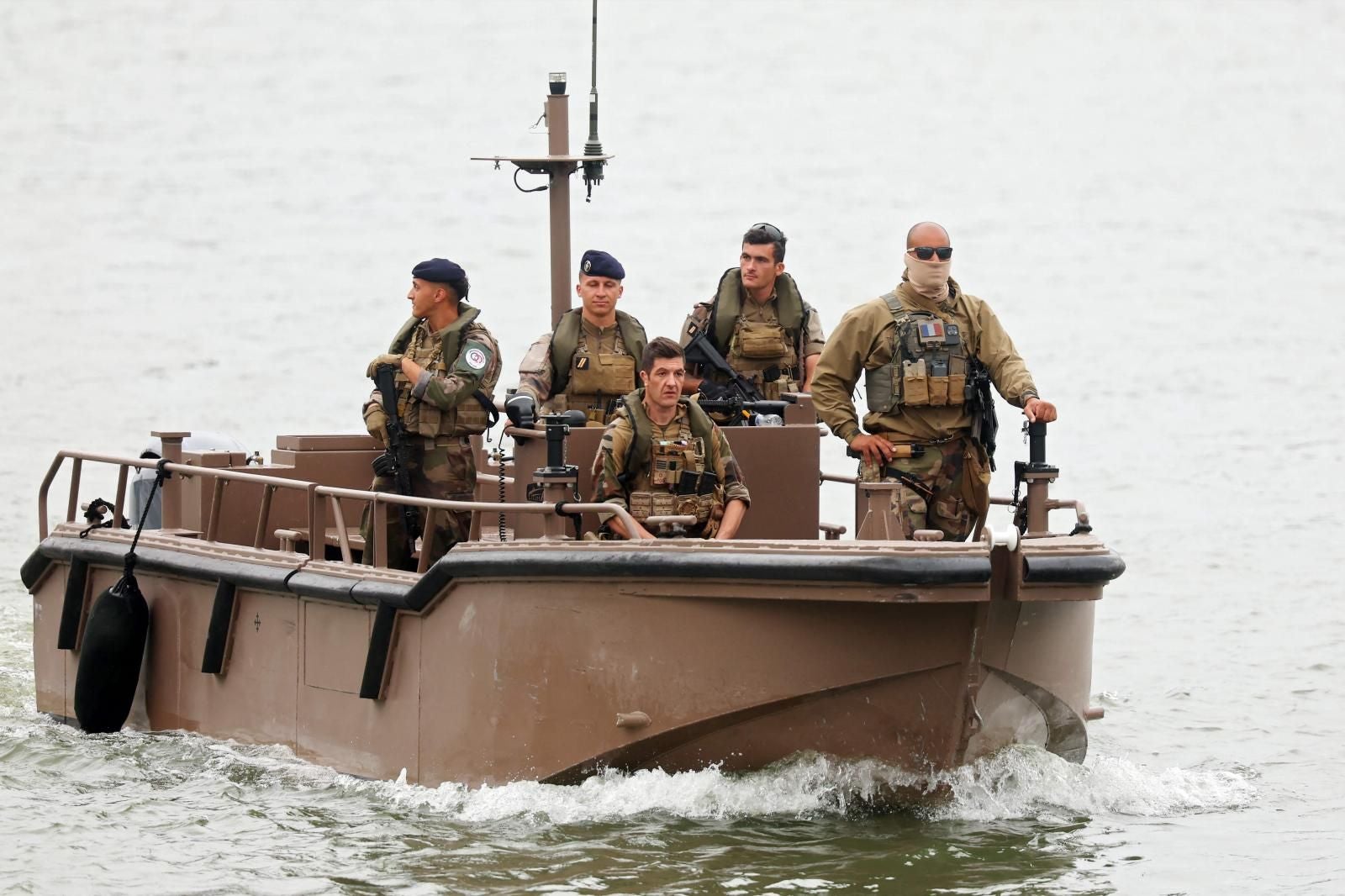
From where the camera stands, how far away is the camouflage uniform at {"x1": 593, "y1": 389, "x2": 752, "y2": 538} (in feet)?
34.8

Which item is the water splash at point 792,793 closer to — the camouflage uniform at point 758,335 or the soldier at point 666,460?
the soldier at point 666,460

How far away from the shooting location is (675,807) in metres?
10.4

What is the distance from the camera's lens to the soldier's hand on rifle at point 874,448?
10.8 metres

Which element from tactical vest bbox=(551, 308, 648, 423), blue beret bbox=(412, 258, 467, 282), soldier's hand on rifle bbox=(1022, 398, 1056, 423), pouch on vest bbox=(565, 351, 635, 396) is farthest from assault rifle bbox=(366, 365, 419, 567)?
soldier's hand on rifle bbox=(1022, 398, 1056, 423)

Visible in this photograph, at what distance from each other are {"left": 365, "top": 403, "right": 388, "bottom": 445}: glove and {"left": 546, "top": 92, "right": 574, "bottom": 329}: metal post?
54.2 inches

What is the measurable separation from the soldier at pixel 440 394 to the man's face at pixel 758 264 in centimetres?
128

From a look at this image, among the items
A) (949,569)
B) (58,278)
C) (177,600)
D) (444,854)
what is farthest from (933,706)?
(58,278)

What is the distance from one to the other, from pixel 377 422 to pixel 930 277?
2713 millimetres

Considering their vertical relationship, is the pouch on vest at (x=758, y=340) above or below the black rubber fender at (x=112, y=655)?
above

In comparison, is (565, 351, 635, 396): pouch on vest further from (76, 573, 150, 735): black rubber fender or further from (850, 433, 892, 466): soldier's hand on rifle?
(76, 573, 150, 735): black rubber fender

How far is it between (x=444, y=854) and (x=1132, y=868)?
279 cm

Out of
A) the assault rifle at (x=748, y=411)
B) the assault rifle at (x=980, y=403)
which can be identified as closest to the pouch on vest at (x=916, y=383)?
the assault rifle at (x=980, y=403)

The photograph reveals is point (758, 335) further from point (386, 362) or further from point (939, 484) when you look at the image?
point (386, 362)

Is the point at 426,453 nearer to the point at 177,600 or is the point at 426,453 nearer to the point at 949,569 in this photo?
the point at 177,600
